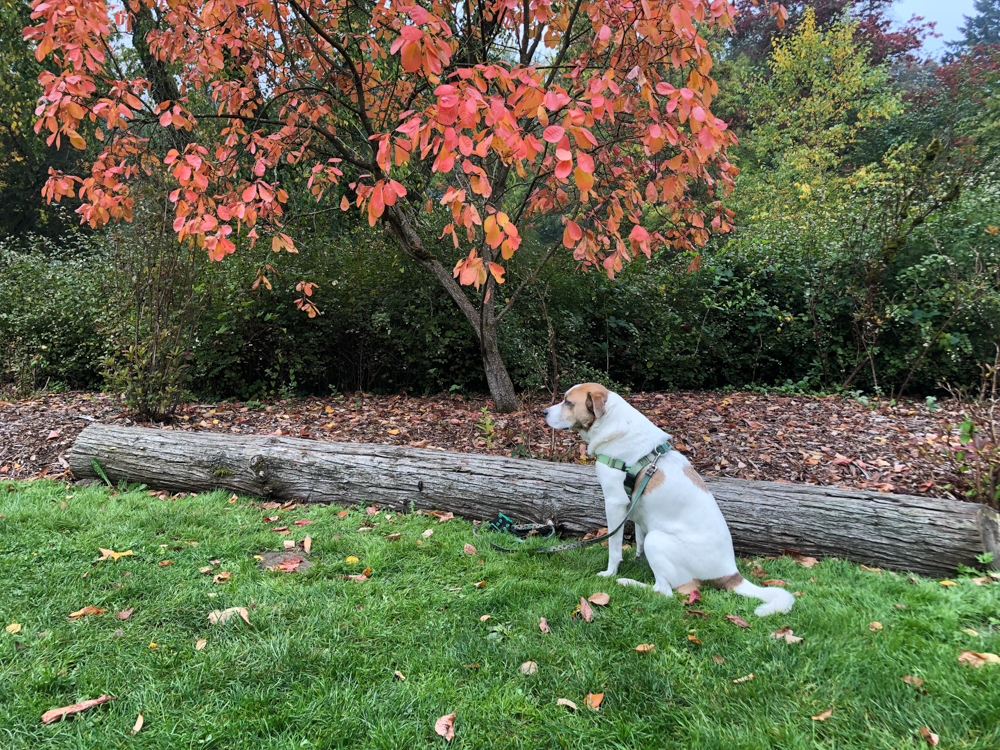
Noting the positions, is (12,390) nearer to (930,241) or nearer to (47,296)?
(47,296)

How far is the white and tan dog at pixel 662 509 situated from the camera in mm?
2789

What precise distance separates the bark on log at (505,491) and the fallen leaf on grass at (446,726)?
1.97m

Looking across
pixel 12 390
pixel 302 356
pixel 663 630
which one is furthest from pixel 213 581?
pixel 12 390

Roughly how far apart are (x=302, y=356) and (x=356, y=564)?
5170 mm

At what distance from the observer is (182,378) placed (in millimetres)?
6473

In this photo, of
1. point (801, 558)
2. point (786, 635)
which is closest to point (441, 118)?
point (786, 635)

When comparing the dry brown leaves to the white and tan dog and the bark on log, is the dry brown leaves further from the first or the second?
the bark on log

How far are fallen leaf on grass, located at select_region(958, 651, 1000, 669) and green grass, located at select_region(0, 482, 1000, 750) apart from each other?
3 cm

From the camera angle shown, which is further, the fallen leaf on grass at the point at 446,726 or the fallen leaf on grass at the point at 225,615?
the fallen leaf on grass at the point at 225,615

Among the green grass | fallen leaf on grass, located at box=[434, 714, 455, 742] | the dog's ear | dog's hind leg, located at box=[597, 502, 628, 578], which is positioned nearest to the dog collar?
dog's hind leg, located at box=[597, 502, 628, 578]

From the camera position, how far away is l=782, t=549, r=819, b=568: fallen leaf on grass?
3236mm

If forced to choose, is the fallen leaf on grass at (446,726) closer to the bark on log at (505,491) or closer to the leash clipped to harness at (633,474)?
the leash clipped to harness at (633,474)

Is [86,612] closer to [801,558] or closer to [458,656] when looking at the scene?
[458,656]

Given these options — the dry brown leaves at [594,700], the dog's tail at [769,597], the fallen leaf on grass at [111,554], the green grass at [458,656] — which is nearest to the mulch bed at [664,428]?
the green grass at [458,656]
